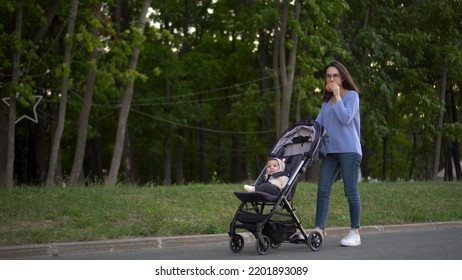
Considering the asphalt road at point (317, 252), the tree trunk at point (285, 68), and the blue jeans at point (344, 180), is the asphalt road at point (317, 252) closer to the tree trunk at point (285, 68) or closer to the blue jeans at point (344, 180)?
the blue jeans at point (344, 180)

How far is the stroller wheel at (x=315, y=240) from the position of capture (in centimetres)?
922

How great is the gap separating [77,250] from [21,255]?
708 mm

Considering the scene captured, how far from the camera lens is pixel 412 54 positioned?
1226 inches

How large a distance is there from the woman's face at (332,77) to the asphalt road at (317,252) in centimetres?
205

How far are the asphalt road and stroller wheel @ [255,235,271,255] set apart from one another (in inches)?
2.3

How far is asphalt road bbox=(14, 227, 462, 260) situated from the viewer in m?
8.71

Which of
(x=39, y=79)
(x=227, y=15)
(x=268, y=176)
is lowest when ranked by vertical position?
(x=268, y=176)

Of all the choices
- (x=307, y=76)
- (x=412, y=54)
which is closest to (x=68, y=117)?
(x=307, y=76)

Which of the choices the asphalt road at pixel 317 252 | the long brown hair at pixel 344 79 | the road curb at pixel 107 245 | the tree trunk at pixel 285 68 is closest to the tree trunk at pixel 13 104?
the tree trunk at pixel 285 68

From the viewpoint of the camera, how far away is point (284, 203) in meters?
8.92

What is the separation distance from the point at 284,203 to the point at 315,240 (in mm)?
735

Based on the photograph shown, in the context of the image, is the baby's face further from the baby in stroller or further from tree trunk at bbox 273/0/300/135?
tree trunk at bbox 273/0/300/135
